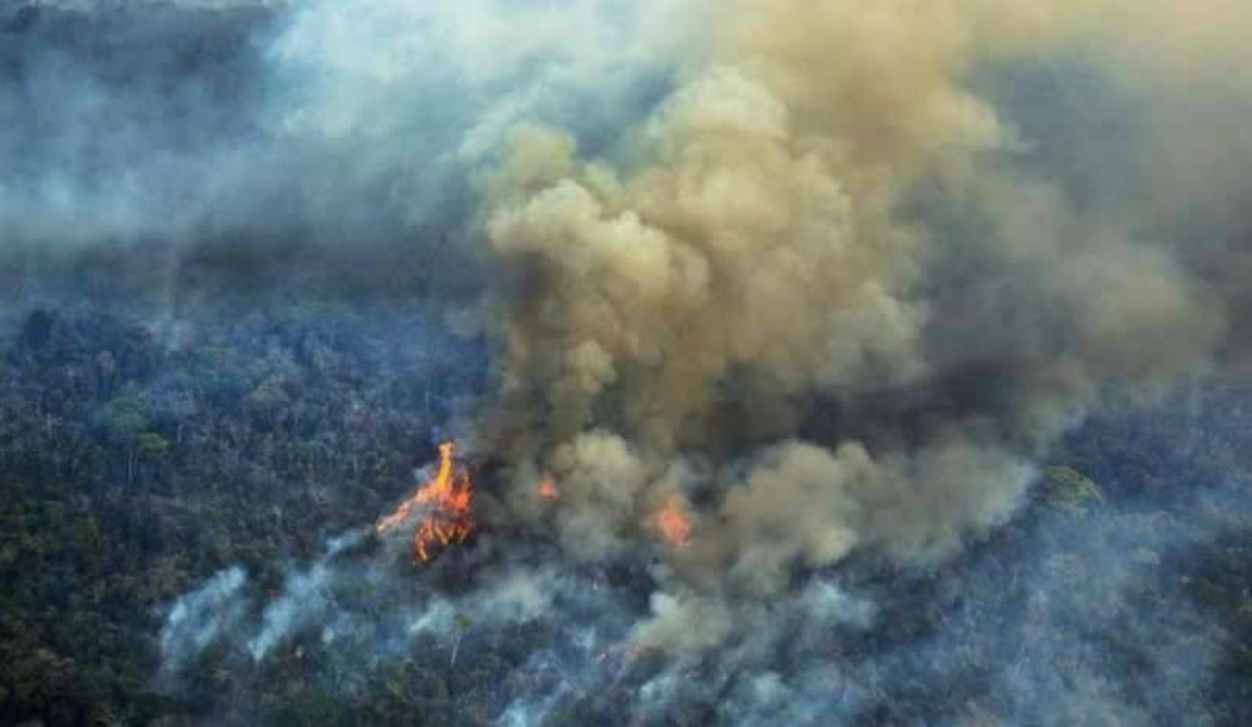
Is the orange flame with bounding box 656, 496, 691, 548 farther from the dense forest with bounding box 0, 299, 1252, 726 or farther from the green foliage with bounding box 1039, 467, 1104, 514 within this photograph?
the green foliage with bounding box 1039, 467, 1104, 514

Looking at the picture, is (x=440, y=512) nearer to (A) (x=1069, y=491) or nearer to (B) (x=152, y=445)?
(B) (x=152, y=445)

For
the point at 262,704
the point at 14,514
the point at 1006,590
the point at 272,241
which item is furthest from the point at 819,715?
the point at 272,241

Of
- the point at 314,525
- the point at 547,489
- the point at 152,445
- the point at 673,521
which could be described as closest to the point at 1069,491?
the point at 673,521

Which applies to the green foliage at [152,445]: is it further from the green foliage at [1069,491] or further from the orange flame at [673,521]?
the green foliage at [1069,491]

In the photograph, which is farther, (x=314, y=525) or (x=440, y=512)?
(x=314, y=525)

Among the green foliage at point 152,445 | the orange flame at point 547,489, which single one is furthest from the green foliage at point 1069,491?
the green foliage at point 152,445

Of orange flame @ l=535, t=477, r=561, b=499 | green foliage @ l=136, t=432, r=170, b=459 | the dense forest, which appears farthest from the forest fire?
green foliage @ l=136, t=432, r=170, b=459
